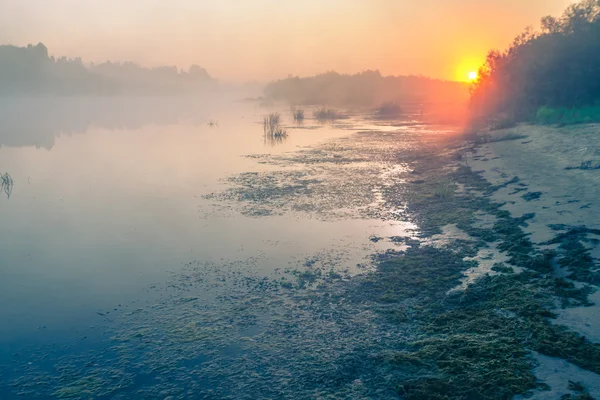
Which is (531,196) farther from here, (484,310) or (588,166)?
(484,310)

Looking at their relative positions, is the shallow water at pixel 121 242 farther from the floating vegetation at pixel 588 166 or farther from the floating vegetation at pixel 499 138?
the floating vegetation at pixel 499 138

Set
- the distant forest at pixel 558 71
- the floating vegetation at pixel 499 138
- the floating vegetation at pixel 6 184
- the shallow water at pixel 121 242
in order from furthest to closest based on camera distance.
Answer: the distant forest at pixel 558 71
the floating vegetation at pixel 499 138
the floating vegetation at pixel 6 184
the shallow water at pixel 121 242

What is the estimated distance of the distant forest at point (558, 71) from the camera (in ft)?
114

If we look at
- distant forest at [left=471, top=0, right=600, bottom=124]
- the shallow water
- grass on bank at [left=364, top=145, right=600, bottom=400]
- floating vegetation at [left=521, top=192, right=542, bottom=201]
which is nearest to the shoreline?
grass on bank at [left=364, top=145, right=600, bottom=400]

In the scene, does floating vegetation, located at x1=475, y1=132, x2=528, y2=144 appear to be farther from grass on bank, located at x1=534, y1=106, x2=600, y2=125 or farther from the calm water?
the calm water

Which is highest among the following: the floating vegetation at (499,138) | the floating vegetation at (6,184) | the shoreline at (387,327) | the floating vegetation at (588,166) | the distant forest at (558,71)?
the distant forest at (558,71)

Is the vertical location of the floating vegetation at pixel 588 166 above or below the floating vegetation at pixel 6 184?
above

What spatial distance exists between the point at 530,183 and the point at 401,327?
12076 mm

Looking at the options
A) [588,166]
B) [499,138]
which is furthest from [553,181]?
[499,138]

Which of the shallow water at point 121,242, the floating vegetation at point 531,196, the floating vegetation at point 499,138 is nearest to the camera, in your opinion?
the shallow water at point 121,242

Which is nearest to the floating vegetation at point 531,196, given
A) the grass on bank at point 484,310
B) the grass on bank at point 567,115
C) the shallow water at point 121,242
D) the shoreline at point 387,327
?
the shoreline at point 387,327

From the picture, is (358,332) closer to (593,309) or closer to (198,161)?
(593,309)

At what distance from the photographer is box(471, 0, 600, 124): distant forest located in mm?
34875

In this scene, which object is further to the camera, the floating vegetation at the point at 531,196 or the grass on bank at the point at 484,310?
the floating vegetation at the point at 531,196
